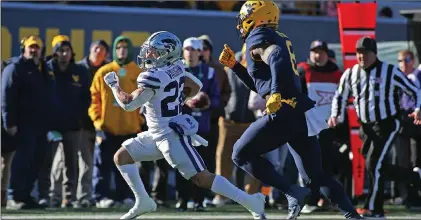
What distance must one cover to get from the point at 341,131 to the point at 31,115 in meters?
3.40

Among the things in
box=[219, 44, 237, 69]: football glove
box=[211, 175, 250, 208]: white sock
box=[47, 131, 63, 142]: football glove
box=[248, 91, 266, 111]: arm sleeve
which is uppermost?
box=[219, 44, 237, 69]: football glove

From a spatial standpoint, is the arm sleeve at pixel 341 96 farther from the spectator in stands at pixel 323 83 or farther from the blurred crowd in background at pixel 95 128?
the spectator in stands at pixel 323 83

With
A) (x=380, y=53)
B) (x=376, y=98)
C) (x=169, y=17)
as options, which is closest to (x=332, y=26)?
(x=380, y=53)

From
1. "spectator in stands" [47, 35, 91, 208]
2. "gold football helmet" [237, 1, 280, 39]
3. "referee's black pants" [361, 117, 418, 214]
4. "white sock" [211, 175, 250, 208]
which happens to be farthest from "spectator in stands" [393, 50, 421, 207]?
"white sock" [211, 175, 250, 208]

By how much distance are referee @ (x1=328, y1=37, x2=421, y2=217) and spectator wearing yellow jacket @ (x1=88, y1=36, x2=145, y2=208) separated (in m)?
2.21

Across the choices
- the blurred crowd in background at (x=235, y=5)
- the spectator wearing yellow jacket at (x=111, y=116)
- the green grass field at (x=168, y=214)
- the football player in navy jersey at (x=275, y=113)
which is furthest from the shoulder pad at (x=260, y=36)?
the blurred crowd in background at (x=235, y=5)

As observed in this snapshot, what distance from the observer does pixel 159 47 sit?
943 cm

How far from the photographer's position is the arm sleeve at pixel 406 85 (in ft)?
36.6

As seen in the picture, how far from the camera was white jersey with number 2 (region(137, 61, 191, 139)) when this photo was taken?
9.27m

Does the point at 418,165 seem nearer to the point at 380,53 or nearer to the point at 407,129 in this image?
the point at 407,129

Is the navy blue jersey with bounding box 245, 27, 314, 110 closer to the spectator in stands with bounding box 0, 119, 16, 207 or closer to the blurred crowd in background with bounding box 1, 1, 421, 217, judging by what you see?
the blurred crowd in background with bounding box 1, 1, 421, 217

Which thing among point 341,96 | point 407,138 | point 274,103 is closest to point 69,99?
point 341,96

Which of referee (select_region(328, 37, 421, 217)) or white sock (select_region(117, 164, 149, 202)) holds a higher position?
referee (select_region(328, 37, 421, 217))

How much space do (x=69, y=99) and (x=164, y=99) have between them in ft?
11.4
